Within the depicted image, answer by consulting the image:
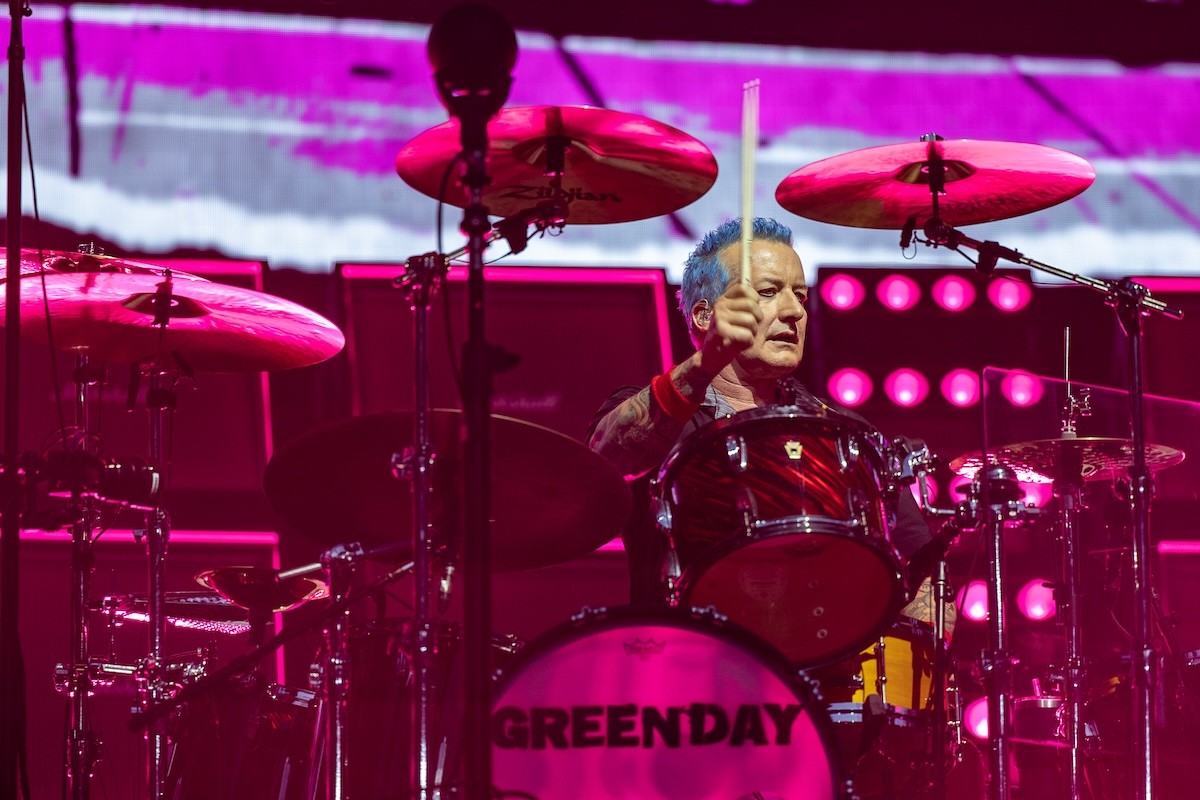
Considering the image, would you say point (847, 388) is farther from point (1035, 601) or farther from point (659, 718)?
point (659, 718)

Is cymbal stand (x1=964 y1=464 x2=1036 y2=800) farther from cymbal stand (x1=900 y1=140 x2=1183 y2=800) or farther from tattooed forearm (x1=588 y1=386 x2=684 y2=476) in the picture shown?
tattooed forearm (x1=588 y1=386 x2=684 y2=476)

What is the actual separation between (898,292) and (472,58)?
2613 mm

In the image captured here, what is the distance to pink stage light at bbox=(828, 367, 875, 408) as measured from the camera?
14.4 feet

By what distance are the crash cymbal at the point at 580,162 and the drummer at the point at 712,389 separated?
261 mm

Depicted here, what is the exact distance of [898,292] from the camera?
4.46 metres

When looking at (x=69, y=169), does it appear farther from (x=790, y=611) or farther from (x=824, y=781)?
(x=824, y=781)

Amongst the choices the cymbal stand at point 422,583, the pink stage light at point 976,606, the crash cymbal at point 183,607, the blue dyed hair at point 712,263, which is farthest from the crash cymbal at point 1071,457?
the crash cymbal at point 183,607

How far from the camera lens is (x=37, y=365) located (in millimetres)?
4359

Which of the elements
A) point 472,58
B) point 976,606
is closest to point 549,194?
point 472,58

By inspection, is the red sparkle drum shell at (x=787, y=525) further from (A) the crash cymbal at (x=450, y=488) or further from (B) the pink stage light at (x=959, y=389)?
(B) the pink stage light at (x=959, y=389)

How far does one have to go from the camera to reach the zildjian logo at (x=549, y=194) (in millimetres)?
3115

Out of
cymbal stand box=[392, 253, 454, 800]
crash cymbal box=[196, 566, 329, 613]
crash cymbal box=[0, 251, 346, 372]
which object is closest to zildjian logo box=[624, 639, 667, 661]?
cymbal stand box=[392, 253, 454, 800]

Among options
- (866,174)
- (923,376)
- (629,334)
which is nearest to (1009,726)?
(866,174)

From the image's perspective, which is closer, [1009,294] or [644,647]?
[644,647]
